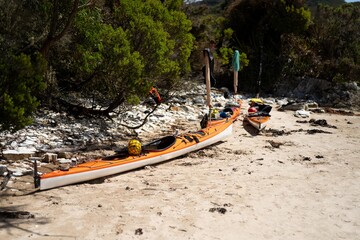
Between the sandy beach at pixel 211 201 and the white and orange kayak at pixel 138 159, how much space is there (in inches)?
6.4

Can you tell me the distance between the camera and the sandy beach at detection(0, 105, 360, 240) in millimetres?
4922

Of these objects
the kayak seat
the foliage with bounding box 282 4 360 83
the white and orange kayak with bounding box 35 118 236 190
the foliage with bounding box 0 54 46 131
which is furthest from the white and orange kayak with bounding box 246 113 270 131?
the foliage with bounding box 282 4 360 83

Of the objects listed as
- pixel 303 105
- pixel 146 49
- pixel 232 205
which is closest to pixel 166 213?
pixel 232 205

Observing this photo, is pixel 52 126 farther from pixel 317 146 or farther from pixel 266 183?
pixel 317 146

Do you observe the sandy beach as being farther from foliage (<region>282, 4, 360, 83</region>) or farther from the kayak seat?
foliage (<region>282, 4, 360, 83</region>)

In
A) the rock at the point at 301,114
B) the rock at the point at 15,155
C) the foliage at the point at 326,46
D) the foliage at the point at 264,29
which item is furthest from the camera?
the foliage at the point at 264,29

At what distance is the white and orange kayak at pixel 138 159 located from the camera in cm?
629

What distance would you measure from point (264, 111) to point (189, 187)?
7113mm

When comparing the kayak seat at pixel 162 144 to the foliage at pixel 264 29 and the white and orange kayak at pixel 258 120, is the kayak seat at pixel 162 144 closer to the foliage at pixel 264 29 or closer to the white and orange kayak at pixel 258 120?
the white and orange kayak at pixel 258 120

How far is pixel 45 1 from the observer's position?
8289mm

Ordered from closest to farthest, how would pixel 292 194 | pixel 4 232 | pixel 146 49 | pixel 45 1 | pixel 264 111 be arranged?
pixel 4 232, pixel 292 194, pixel 45 1, pixel 146 49, pixel 264 111

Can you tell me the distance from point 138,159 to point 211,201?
6.80 feet

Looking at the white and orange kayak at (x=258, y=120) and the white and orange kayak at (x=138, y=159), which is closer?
the white and orange kayak at (x=138, y=159)

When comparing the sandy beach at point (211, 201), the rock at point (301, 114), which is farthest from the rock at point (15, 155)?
the rock at point (301, 114)
